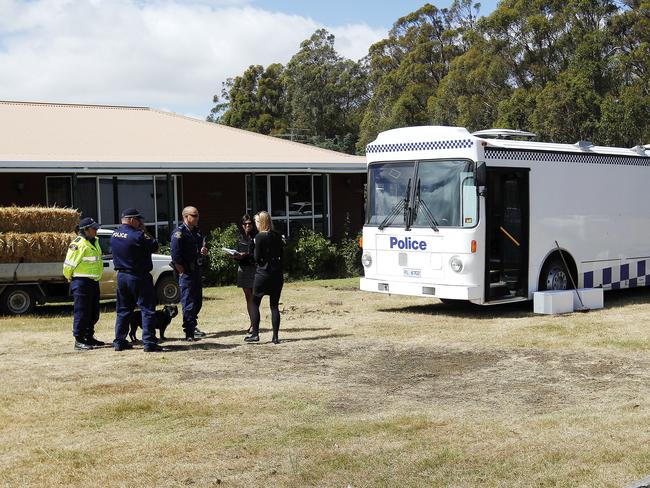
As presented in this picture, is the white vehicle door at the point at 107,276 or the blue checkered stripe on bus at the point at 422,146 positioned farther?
the white vehicle door at the point at 107,276

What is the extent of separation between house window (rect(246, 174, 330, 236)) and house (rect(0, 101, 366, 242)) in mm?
27

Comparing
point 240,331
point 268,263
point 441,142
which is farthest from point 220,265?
point 268,263

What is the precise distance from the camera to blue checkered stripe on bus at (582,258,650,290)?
594 inches

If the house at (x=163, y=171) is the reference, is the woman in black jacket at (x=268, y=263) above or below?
below

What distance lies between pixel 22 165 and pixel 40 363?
887 centimetres

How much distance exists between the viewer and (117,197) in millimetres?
21203

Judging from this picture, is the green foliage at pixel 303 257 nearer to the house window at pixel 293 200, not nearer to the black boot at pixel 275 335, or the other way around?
the house window at pixel 293 200

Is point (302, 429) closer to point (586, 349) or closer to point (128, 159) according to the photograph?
point (586, 349)

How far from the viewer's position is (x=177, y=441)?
269 inches

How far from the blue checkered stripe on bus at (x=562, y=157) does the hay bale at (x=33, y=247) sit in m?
6.94

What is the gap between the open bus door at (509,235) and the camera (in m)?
13.8

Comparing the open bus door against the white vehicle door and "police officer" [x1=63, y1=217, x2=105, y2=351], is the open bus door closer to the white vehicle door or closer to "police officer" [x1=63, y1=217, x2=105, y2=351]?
"police officer" [x1=63, y1=217, x2=105, y2=351]

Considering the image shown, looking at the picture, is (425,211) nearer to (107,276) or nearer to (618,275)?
(618,275)

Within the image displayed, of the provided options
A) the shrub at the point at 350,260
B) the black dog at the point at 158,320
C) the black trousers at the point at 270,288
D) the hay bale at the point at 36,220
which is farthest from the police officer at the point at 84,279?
the shrub at the point at 350,260
